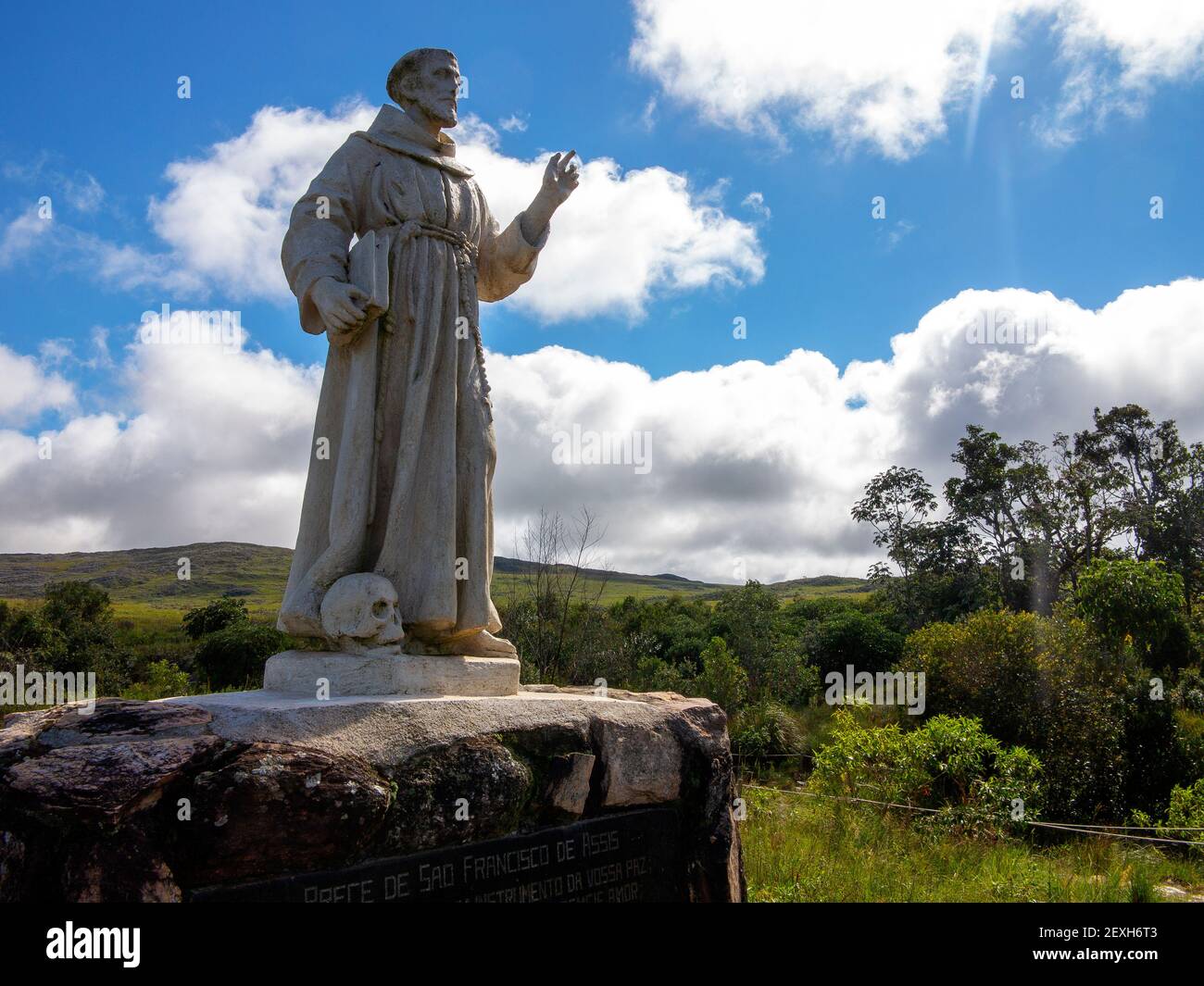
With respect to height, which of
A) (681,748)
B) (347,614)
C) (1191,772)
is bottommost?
(1191,772)

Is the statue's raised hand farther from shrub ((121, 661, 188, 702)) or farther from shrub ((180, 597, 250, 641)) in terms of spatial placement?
shrub ((180, 597, 250, 641))

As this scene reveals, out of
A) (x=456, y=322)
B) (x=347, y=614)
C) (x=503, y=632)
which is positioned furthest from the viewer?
(x=503, y=632)

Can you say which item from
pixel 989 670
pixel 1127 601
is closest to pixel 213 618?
pixel 989 670

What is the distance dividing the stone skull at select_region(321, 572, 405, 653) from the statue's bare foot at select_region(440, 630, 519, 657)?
439 mm

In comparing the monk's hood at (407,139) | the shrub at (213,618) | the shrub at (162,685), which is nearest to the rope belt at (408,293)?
the monk's hood at (407,139)

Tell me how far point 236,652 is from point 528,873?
54.4ft

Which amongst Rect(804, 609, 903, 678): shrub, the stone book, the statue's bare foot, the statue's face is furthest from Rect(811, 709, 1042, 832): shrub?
Rect(804, 609, 903, 678): shrub

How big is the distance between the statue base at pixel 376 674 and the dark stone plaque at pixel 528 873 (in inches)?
27.4

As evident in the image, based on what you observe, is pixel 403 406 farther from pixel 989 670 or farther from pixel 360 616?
pixel 989 670

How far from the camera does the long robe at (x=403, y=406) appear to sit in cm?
393
